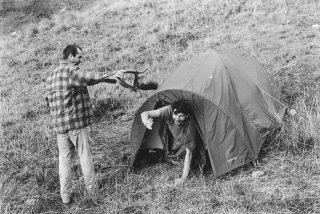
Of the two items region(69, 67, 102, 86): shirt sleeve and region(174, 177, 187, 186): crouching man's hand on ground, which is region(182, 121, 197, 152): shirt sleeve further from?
region(69, 67, 102, 86): shirt sleeve

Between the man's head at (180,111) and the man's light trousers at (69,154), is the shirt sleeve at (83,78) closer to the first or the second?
the man's light trousers at (69,154)

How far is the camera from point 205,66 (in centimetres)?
609

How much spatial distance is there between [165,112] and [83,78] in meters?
1.39

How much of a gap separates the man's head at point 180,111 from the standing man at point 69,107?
1.01m

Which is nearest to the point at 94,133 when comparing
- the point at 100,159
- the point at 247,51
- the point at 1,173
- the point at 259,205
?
the point at 100,159

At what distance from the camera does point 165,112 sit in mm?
5484

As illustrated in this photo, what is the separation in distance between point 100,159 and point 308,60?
17.5 feet

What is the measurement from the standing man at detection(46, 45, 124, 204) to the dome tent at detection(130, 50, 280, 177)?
1.10 m

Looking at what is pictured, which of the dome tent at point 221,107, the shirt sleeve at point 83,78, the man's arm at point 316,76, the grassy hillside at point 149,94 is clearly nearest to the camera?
the shirt sleeve at point 83,78

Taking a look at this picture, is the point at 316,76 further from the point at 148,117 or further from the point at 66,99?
the point at 66,99

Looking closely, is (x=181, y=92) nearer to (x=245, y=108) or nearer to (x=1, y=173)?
(x=245, y=108)

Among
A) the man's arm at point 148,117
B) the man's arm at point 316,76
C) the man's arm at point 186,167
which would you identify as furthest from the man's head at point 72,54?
the man's arm at point 316,76

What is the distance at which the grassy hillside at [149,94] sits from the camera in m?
4.93

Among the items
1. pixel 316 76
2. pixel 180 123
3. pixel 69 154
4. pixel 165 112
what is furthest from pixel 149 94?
pixel 69 154
